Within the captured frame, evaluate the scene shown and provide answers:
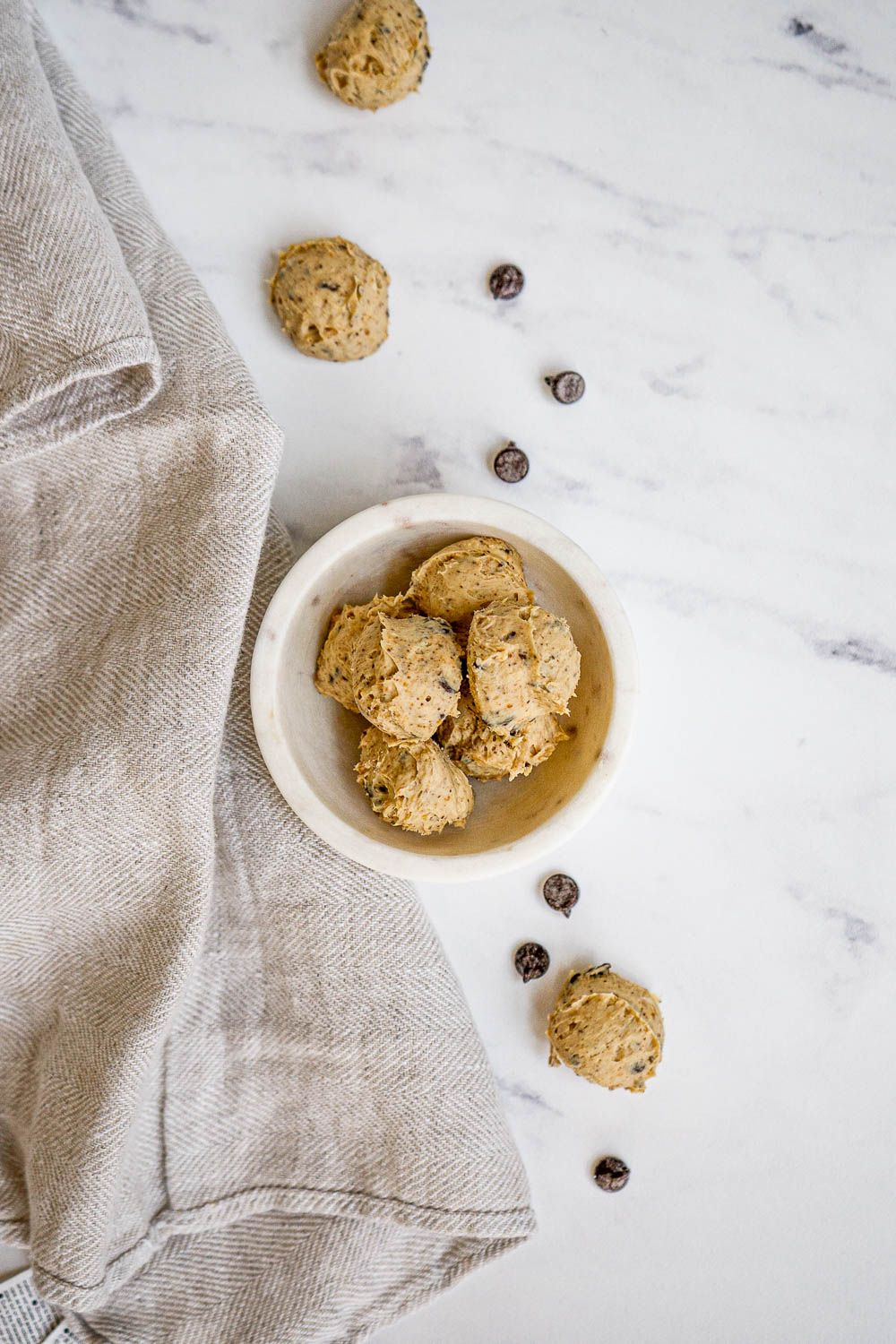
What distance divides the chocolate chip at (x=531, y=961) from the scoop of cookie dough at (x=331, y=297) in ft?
2.69

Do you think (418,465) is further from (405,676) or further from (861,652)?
(861,652)

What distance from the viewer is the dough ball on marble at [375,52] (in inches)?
47.5

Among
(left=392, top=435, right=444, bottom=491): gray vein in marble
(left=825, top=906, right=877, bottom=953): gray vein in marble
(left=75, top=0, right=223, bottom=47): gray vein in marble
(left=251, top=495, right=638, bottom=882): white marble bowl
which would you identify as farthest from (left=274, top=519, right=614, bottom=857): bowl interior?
(left=75, top=0, right=223, bottom=47): gray vein in marble

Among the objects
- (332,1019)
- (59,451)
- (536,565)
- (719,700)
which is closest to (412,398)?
(536,565)

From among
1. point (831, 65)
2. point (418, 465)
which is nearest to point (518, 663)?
point (418, 465)

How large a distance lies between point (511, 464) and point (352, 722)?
393 mm

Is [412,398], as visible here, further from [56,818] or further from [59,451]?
[56,818]

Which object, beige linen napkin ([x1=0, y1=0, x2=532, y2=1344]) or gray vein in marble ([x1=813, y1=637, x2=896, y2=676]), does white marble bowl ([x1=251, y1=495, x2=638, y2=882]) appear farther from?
gray vein in marble ([x1=813, y1=637, x2=896, y2=676])

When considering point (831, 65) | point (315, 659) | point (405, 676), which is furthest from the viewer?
point (831, 65)

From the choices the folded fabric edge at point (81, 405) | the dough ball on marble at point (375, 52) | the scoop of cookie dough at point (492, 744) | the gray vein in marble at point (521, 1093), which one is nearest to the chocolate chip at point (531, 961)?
the gray vein in marble at point (521, 1093)

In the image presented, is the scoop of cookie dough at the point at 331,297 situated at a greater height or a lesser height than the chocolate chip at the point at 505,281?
lesser

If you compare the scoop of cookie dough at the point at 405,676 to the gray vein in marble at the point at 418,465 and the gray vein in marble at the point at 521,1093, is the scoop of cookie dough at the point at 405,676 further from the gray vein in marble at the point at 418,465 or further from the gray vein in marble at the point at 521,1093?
the gray vein in marble at the point at 521,1093

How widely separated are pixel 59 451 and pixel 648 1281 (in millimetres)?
1385

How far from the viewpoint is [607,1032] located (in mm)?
1287
